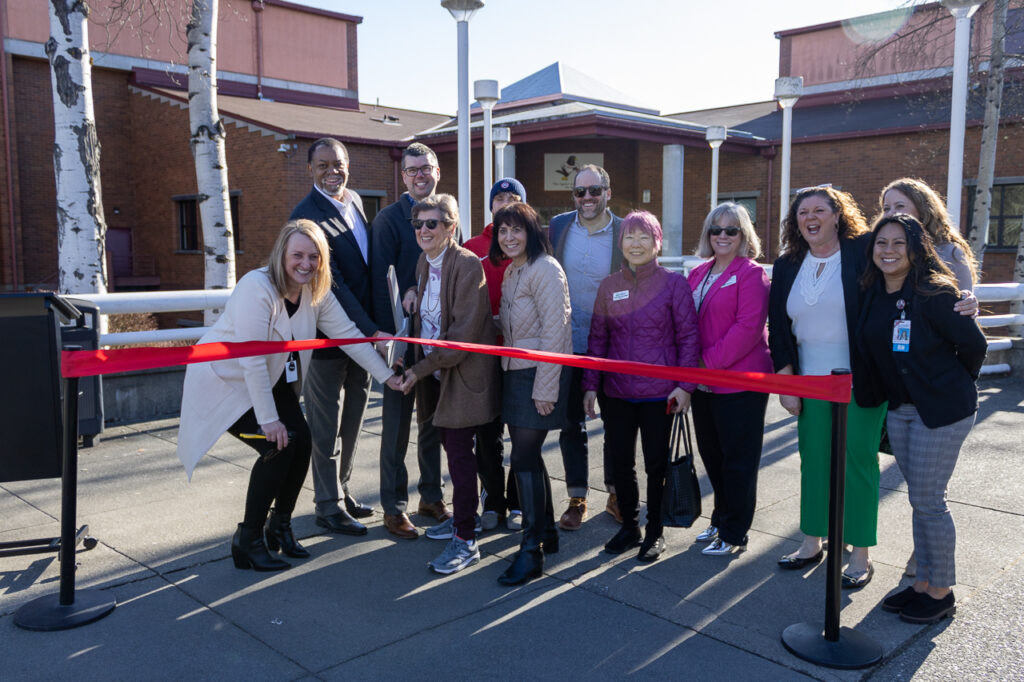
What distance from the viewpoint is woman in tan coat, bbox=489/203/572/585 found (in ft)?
13.4

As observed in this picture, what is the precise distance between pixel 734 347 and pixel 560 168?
21.0 m

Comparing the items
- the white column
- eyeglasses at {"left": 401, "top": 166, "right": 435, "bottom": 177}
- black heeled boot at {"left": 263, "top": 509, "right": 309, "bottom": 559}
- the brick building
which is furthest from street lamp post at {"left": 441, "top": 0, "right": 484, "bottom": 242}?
the white column

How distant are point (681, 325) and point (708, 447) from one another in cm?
72

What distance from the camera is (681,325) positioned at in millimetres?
4254

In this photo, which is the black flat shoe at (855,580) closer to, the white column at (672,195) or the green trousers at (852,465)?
the green trousers at (852,465)

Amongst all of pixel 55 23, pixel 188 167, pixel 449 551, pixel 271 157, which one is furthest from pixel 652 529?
pixel 188 167

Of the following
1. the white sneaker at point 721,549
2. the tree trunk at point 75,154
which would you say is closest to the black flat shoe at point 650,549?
the white sneaker at point 721,549

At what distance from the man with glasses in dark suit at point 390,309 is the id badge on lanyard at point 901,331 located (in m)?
2.57

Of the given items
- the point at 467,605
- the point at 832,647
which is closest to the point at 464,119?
the point at 467,605

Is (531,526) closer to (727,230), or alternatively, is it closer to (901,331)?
(727,230)

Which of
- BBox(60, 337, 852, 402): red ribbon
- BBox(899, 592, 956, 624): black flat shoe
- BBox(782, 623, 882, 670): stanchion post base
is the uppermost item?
BBox(60, 337, 852, 402): red ribbon

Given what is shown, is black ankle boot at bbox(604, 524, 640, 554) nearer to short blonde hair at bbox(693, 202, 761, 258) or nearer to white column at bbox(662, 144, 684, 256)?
short blonde hair at bbox(693, 202, 761, 258)

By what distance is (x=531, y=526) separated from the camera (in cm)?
413

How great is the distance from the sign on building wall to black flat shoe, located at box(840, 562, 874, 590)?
69.4 feet
